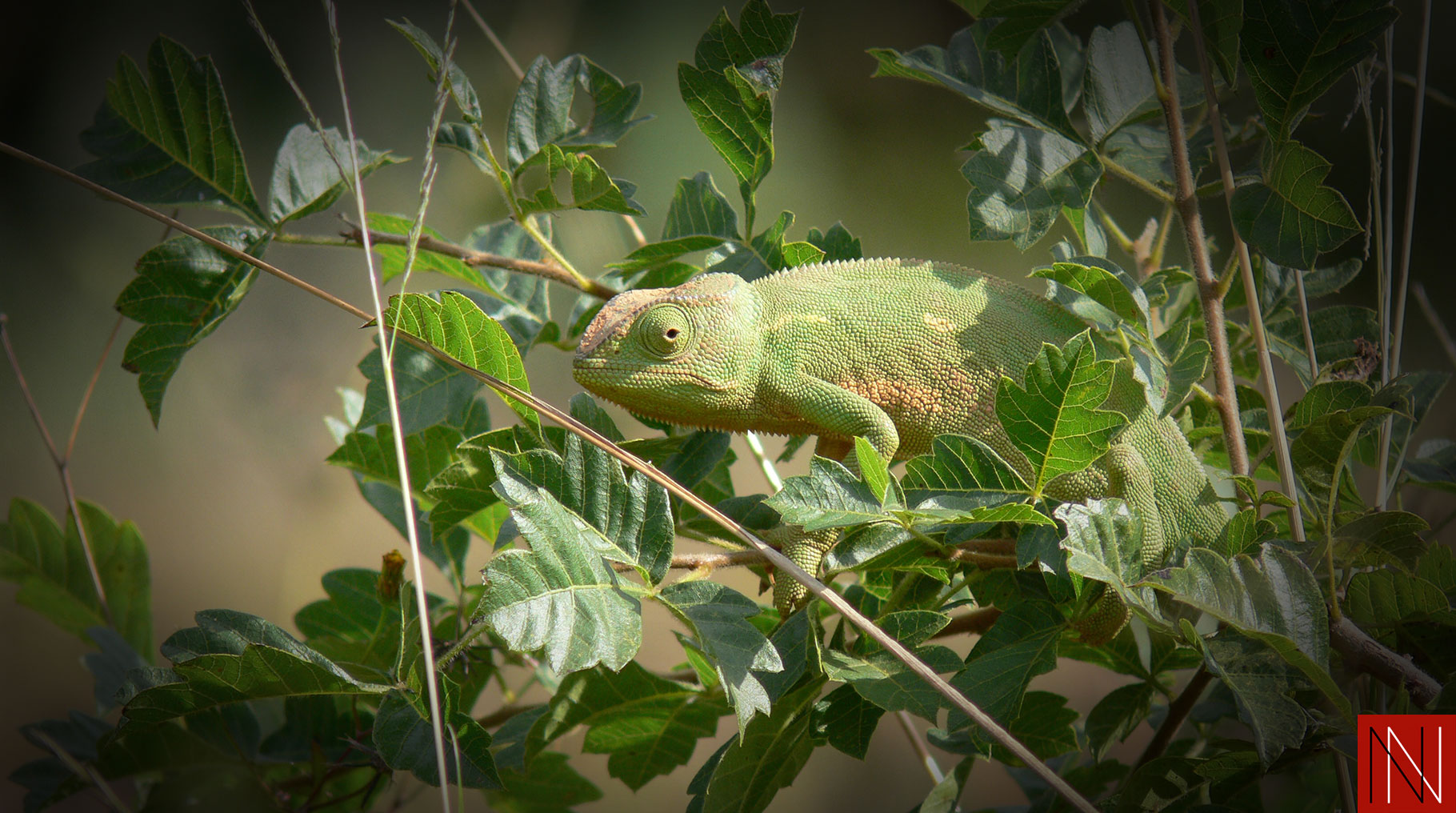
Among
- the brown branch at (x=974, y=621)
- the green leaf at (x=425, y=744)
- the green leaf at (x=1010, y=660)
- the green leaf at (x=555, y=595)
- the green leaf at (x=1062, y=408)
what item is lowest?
the green leaf at (x=425, y=744)

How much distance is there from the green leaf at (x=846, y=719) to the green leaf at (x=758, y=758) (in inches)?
0.4

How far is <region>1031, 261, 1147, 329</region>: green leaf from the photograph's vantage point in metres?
0.68

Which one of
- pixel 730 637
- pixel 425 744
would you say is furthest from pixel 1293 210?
pixel 425 744

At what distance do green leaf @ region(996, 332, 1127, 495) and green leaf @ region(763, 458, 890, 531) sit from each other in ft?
0.38

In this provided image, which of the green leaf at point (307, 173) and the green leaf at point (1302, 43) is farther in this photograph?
the green leaf at point (307, 173)

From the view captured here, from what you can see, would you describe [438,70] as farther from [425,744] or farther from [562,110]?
[425,744]

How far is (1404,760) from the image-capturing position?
59cm

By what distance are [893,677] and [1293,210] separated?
1.53 ft

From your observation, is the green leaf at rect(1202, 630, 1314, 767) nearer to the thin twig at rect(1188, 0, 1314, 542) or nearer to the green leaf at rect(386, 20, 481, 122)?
the thin twig at rect(1188, 0, 1314, 542)

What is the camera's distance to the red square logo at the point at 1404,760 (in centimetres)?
57

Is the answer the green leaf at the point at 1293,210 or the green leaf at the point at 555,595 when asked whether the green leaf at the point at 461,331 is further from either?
the green leaf at the point at 1293,210

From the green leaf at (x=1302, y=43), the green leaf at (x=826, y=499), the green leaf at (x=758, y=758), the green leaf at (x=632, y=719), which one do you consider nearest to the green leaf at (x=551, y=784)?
the green leaf at (x=632, y=719)

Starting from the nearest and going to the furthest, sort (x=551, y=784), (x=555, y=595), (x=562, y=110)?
(x=555, y=595) < (x=562, y=110) < (x=551, y=784)

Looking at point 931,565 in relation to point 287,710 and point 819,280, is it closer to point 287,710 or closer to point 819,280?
point 819,280
